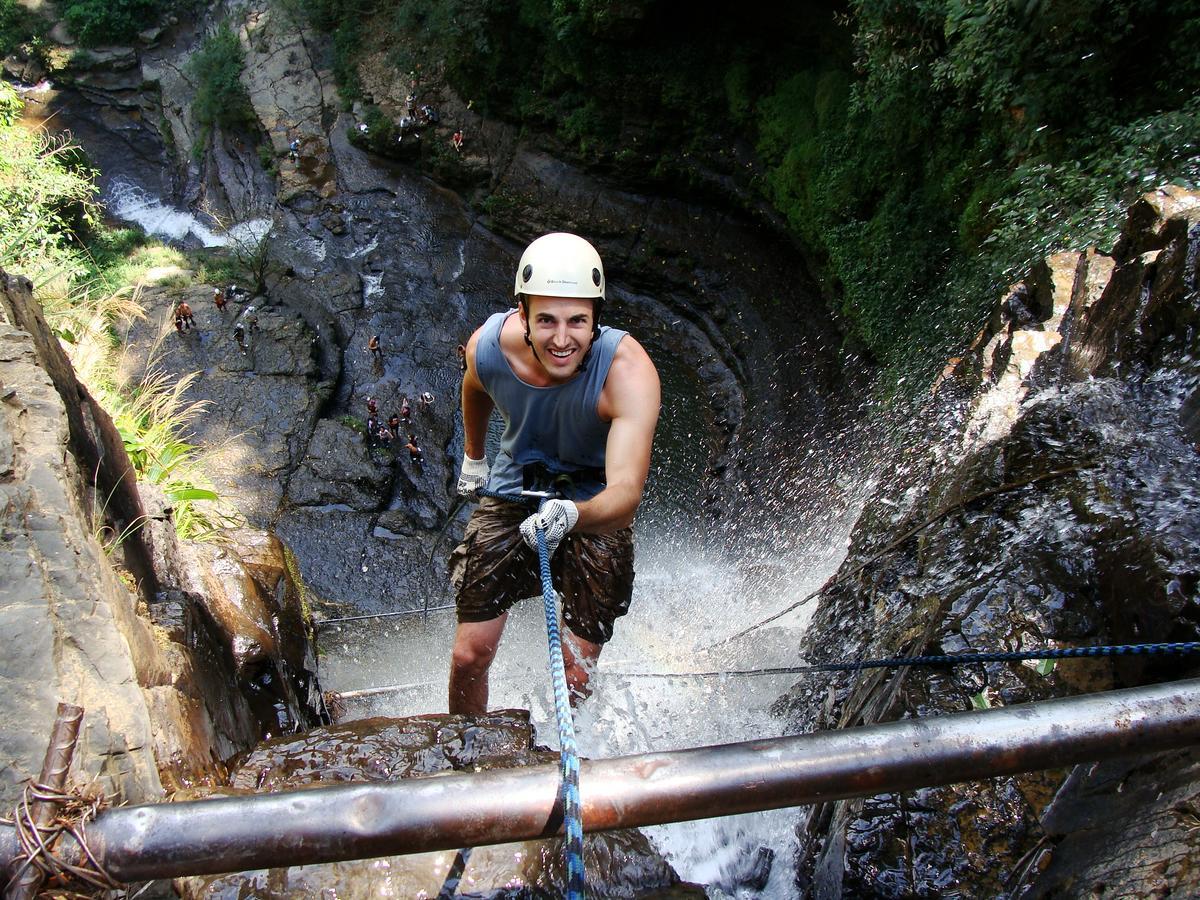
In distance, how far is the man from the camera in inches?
113

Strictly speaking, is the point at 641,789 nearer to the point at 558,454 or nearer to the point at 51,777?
the point at 51,777

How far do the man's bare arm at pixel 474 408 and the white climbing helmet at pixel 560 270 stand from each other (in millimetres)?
433

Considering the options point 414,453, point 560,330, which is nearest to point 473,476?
point 560,330

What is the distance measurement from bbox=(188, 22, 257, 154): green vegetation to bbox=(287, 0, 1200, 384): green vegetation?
20.3ft

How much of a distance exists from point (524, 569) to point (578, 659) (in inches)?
23.6

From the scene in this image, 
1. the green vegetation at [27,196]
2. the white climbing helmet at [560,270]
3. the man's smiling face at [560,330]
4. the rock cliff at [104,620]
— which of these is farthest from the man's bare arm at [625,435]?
the green vegetation at [27,196]

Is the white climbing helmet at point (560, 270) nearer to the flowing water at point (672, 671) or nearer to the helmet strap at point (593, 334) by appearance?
the helmet strap at point (593, 334)

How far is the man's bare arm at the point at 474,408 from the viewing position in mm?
3322

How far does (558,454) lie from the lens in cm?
331

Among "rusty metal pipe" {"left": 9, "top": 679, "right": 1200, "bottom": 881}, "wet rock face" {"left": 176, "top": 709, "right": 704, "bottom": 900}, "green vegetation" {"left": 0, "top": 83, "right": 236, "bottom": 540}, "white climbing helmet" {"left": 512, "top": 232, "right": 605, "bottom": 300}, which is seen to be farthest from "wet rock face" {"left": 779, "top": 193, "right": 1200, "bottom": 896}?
"green vegetation" {"left": 0, "top": 83, "right": 236, "bottom": 540}

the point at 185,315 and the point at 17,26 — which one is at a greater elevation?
the point at 17,26

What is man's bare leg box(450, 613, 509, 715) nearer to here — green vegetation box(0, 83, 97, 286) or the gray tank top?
the gray tank top

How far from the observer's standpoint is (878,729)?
1448 millimetres

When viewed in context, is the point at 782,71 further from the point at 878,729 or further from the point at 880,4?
the point at 878,729
